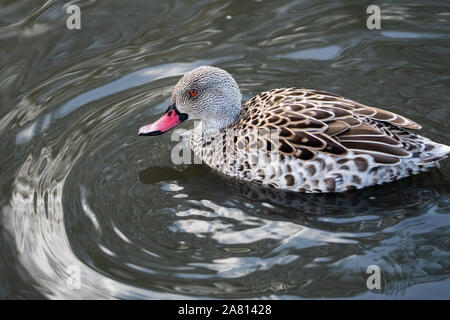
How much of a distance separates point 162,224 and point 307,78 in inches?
144

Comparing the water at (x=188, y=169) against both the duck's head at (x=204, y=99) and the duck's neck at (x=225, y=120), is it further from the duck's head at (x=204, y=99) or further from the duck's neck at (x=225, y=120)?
the duck's neck at (x=225, y=120)

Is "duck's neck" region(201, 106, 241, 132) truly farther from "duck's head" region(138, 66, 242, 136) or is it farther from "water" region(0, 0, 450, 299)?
"water" region(0, 0, 450, 299)

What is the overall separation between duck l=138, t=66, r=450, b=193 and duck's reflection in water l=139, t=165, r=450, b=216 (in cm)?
8

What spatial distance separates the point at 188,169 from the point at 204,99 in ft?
3.03

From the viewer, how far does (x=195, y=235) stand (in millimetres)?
6742

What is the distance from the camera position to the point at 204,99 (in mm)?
7969

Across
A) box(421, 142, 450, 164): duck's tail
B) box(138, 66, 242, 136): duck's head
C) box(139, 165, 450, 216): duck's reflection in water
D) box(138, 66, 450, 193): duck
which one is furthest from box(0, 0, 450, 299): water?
box(138, 66, 242, 136): duck's head

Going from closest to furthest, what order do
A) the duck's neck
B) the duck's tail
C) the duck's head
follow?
the duck's tail → the duck's head → the duck's neck

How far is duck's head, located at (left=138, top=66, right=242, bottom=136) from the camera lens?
7891mm

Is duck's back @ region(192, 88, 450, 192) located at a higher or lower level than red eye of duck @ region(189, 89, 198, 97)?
lower

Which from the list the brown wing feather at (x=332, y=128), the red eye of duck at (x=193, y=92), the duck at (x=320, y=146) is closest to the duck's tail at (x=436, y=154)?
the duck at (x=320, y=146)

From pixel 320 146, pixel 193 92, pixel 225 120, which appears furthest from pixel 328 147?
pixel 193 92
